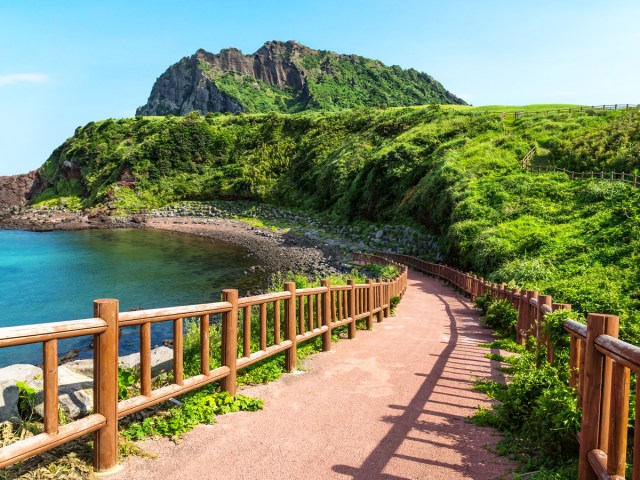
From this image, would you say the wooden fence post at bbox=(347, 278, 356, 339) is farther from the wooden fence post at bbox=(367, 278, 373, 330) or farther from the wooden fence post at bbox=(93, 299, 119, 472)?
the wooden fence post at bbox=(93, 299, 119, 472)

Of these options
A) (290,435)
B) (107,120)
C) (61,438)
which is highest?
(107,120)

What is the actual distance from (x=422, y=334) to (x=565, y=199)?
2156cm

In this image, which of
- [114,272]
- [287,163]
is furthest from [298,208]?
[114,272]

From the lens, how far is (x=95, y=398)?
4.14 metres

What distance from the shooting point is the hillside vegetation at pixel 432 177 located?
20344mm

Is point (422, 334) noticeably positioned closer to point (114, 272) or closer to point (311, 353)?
point (311, 353)

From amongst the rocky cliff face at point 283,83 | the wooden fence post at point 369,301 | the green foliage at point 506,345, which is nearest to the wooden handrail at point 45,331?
the green foliage at point 506,345

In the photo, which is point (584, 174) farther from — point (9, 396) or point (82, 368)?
point (9, 396)

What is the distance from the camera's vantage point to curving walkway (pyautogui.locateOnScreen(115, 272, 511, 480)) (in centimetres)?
440

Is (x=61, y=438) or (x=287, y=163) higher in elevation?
(x=287, y=163)

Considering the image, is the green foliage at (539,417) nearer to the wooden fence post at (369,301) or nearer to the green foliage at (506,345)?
the green foliage at (506,345)

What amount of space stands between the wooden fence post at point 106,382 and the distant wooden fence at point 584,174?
97.9 feet

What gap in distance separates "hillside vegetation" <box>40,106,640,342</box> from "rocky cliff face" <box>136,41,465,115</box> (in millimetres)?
59258

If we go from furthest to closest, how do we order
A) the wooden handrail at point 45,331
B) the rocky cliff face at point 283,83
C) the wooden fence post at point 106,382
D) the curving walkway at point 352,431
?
the rocky cliff face at point 283,83
the curving walkway at point 352,431
the wooden fence post at point 106,382
the wooden handrail at point 45,331
